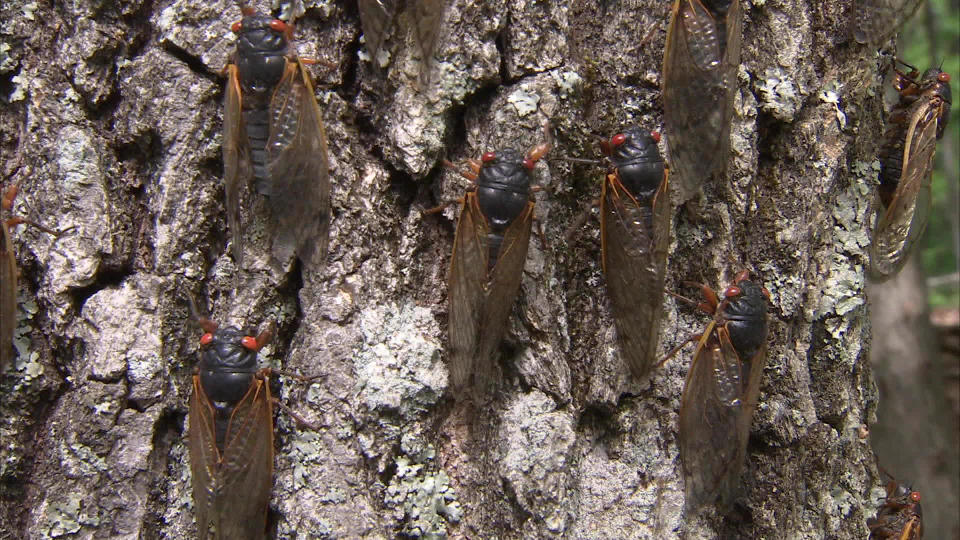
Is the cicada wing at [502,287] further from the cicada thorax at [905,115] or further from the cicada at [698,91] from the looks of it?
the cicada thorax at [905,115]

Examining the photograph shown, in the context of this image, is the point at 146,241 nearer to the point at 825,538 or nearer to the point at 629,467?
the point at 629,467

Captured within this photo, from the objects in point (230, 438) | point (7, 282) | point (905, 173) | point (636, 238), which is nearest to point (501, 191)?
point (636, 238)

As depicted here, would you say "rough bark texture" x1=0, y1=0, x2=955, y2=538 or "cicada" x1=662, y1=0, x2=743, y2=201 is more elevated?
"cicada" x1=662, y1=0, x2=743, y2=201

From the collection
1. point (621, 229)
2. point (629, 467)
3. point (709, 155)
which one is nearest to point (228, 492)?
point (629, 467)

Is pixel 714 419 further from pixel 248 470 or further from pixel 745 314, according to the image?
pixel 248 470

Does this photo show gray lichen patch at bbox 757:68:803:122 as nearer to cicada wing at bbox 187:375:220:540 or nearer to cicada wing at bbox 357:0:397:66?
cicada wing at bbox 357:0:397:66

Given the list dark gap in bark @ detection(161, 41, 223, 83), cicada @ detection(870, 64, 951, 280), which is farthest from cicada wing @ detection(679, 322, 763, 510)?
dark gap in bark @ detection(161, 41, 223, 83)

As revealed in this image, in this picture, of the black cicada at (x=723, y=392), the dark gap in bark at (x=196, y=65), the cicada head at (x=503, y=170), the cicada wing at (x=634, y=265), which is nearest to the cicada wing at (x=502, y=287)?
the cicada head at (x=503, y=170)
